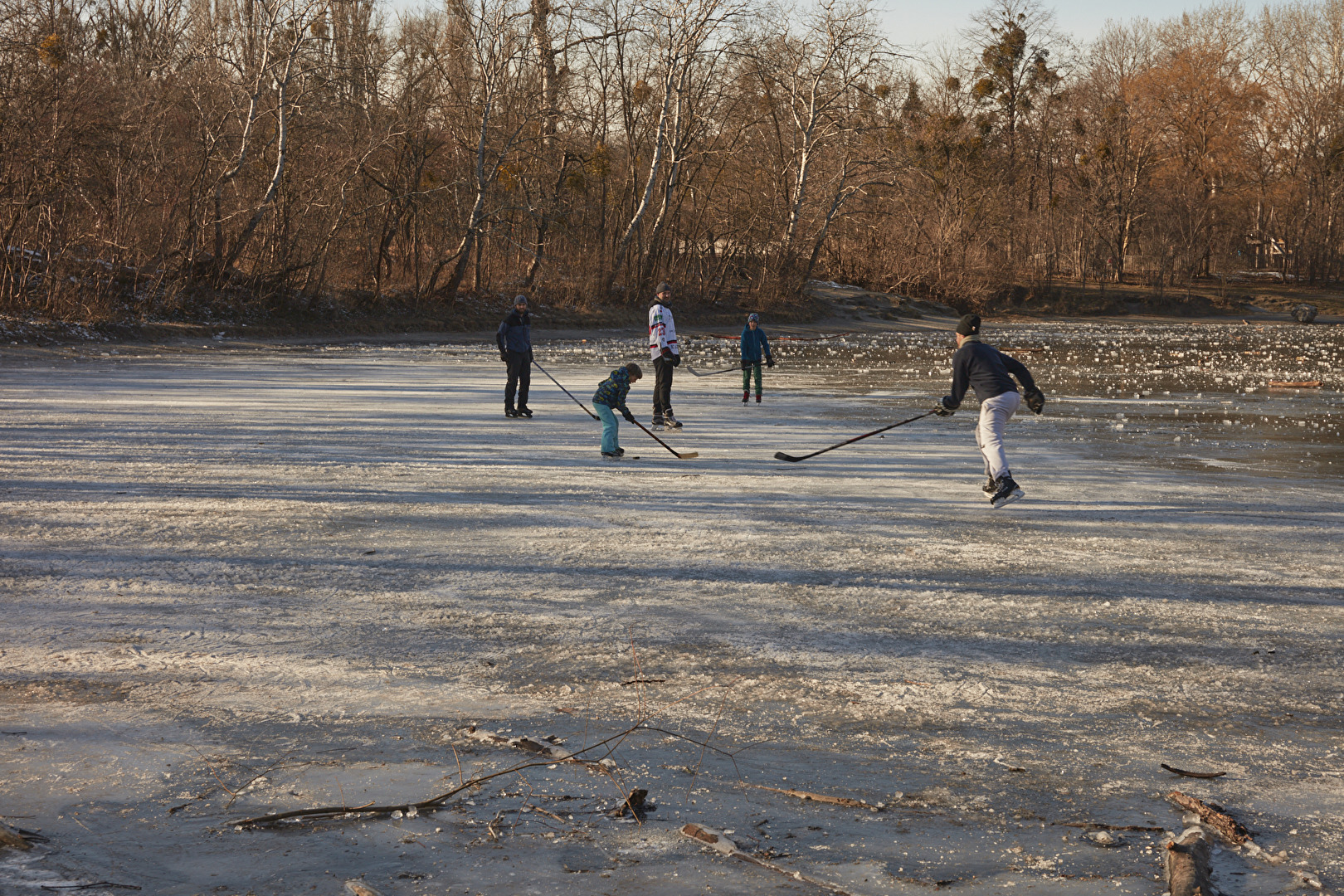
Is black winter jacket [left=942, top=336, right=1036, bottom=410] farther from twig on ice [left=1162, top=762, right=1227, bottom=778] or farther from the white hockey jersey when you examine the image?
twig on ice [left=1162, top=762, right=1227, bottom=778]

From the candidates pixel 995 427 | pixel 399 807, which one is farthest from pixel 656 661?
pixel 995 427

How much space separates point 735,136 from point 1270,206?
138ft

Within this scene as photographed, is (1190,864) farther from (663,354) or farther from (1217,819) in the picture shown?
(663,354)

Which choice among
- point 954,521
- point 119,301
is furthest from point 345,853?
point 119,301

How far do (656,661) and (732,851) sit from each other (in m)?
1.98

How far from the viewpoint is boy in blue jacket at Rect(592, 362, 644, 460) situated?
11.8 metres

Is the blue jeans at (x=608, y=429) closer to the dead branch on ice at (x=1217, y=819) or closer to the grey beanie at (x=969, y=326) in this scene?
the grey beanie at (x=969, y=326)

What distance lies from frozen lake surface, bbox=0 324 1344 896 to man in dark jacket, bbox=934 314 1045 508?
0.99ft

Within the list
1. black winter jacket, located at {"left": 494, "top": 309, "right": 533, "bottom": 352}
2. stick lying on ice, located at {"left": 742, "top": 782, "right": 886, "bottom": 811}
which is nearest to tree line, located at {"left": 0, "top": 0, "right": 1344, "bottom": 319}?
black winter jacket, located at {"left": 494, "top": 309, "right": 533, "bottom": 352}

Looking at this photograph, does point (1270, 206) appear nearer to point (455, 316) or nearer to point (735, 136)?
point (735, 136)

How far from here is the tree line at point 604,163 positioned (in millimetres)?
28703

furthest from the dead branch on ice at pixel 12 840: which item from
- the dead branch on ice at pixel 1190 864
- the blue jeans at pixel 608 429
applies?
the blue jeans at pixel 608 429

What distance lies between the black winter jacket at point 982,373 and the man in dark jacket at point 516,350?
6819 millimetres

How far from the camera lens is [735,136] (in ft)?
153
